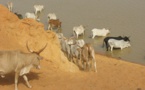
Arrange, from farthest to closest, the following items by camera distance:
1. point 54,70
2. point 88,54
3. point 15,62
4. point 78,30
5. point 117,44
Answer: point 78,30 < point 117,44 < point 88,54 < point 54,70 < point 15,62

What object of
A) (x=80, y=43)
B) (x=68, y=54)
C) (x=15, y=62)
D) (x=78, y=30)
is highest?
(x=78, y=30)

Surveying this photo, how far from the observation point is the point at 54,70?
13859 millimetres

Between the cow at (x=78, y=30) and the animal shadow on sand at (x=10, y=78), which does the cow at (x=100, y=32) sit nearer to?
the cow at (x=78, y=30)

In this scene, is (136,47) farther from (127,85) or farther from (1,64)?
(1,64)

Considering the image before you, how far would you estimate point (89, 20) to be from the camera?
30969 mm

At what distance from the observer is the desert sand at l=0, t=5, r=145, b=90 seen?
1244 cm

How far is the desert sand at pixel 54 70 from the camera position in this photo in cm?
1244

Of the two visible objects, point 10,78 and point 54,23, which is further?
point 54,23

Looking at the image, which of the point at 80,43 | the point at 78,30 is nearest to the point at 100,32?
the point at 78,30

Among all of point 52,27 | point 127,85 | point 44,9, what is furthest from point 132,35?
point 127,85

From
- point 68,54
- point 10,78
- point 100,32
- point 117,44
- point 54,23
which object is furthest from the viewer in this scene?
point 54,23

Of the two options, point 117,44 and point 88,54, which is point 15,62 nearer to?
point 88,54

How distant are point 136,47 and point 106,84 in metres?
11.8

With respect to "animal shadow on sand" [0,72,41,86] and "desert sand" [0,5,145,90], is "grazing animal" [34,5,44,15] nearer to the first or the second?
"desert sand" [0,5,145,90]
